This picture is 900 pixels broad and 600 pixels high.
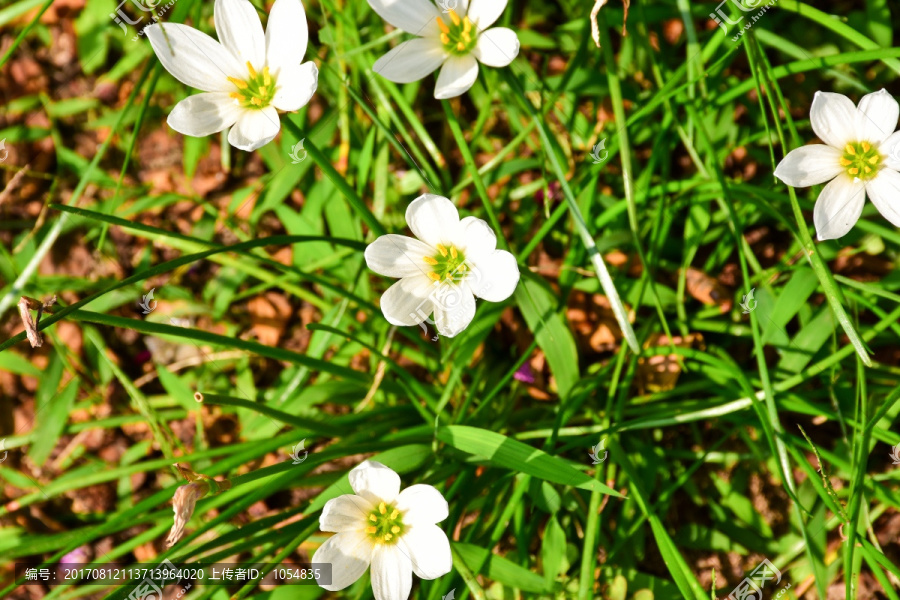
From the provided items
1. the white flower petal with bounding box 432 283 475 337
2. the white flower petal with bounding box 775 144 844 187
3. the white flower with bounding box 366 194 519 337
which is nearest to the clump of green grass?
the white flower petal with bounding box 775 144 844 187

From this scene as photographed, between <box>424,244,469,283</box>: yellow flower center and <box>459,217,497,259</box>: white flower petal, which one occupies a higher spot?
<box>459,217,497,259</box>: white flower petal

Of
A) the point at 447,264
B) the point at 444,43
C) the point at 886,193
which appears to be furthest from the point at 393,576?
the point at 886,193

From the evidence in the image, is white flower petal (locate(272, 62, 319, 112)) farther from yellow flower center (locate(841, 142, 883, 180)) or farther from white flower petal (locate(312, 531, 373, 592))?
yellow flower center (locate(841, 142, 883, 180))

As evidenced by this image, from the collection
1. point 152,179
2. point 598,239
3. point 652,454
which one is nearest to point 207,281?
point 152,179

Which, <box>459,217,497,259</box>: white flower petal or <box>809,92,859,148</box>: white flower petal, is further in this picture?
<box>809,92,859,148</box>: white flower petal

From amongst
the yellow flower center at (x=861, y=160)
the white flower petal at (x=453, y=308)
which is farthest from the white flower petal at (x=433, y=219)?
the yellow flower center at (x=861, y=160)

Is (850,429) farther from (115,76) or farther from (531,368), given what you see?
(115,76)

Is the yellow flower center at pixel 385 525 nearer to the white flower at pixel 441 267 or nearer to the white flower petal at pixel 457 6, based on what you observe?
the white flower at pixel 441 267
